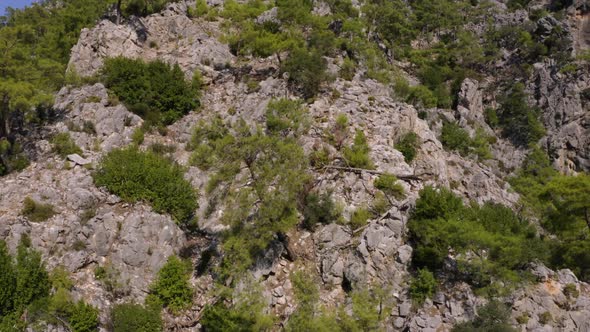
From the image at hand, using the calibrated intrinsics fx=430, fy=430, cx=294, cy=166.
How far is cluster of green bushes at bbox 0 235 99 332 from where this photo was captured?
60.7 feet

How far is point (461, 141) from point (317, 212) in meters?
23.0

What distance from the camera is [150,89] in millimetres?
32500

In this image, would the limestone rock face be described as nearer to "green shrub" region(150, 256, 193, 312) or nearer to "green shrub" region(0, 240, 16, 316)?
"green shrub" region(150, 256, 193, 312)

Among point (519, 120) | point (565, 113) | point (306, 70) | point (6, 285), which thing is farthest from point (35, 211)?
point (565, 113)

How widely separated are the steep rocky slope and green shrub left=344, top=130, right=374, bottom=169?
0.56 metres

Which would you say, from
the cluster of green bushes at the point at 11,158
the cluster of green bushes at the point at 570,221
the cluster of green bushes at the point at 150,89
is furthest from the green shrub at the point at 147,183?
the cluster of green bushes at the point at 570,221

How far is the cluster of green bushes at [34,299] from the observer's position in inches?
729

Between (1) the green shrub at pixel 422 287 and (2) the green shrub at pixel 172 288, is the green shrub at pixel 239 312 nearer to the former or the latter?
(2) the green shrub at pixel 172 288

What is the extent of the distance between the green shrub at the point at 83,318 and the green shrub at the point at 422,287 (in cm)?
1513

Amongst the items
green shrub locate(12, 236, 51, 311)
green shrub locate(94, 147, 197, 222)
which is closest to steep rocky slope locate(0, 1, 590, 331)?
green shrub locate(94, 147, 197, 222)

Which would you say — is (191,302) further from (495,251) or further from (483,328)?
(495,251)

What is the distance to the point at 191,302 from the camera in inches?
866

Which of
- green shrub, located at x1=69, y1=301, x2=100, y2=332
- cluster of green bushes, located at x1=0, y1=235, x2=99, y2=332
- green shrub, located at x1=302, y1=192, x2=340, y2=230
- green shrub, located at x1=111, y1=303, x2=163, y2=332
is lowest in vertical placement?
green shrub, located at x1=302, y1=192, x2=340, y2=230

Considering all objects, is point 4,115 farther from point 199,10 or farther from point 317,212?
point 199,10
